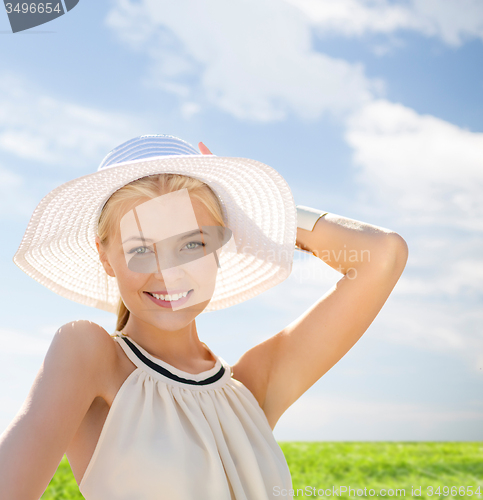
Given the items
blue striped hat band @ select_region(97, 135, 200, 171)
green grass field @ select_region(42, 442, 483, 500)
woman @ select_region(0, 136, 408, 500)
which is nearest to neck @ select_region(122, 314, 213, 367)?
woman @ select_region(0, 136, 408, 500)

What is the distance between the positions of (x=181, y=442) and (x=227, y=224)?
3.48ft

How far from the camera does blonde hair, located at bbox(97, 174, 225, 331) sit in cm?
199

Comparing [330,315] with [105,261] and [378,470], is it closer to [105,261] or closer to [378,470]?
[105,261]

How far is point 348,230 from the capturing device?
2.33 m

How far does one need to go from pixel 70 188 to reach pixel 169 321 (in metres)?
0.67

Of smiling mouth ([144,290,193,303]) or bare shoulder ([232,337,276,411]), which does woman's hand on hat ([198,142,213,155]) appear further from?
bare shoulder ([232,337,276,411])

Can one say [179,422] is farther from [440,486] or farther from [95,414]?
[440,486]

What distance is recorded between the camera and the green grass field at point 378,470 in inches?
185

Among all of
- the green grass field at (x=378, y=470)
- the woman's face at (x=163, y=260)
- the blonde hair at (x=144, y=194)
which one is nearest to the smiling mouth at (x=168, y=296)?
the woman's face at (x=163, y=260)

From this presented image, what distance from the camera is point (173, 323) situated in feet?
6.46

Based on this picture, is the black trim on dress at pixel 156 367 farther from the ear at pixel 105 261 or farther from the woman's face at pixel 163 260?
the ear at pixel 105 261

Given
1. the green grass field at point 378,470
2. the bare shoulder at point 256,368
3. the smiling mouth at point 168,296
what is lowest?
the green grass field at point 378,470

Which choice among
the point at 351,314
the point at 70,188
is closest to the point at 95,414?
the point at 70,188

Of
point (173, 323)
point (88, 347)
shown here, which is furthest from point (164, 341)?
point (88, 347)
